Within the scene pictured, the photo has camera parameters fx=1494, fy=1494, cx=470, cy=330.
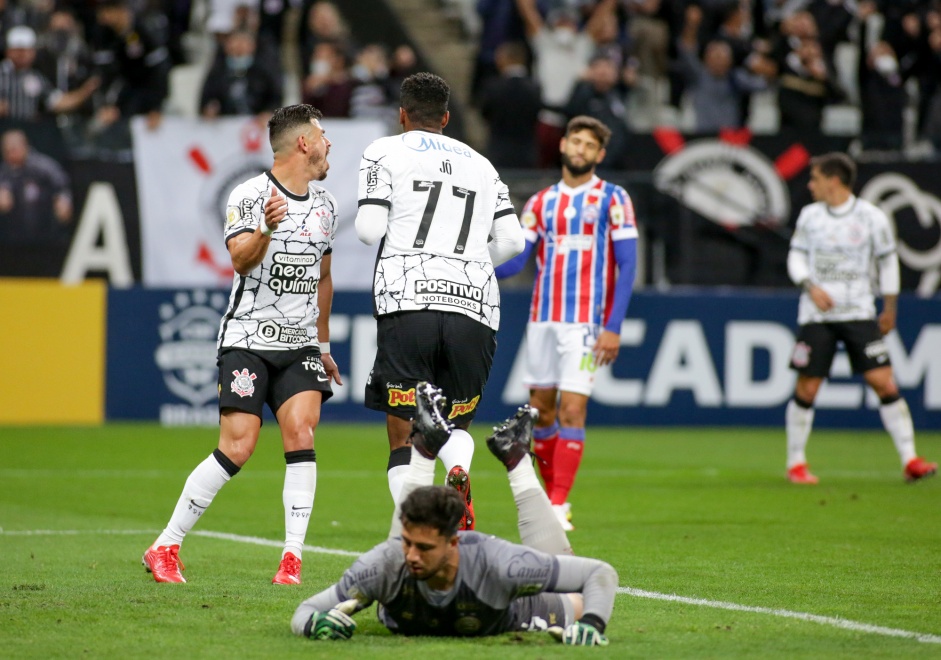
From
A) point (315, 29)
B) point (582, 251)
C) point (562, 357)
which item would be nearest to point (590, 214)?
point (582, 251)

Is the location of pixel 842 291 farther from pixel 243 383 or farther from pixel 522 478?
pixel 522 478

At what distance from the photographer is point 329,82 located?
62.8 feet

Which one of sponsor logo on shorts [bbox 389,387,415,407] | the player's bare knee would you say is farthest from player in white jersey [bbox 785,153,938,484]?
the player's bare knee

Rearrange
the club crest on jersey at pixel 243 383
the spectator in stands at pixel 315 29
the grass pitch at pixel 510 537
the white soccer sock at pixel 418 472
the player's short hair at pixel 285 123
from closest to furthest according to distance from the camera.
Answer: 1. the grass pitch at pixel 510 537
2. the white soccer sock at pixel 418 472
3. the club crest on jersey at pixel 243 383
4. the player's short hair at pixel 285 123
5. the spectator in stands at pixel 315 29

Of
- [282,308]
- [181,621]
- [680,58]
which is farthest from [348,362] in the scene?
[181,621]

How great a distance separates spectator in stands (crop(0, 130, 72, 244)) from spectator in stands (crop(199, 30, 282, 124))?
6.78ft

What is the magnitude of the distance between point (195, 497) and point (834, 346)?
6956 mm

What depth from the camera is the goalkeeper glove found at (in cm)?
541

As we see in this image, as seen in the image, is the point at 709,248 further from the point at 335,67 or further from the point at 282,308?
the point at 282,308

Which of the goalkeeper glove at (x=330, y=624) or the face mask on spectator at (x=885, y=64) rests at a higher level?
the face mask on spectator at (x=885, y=64)

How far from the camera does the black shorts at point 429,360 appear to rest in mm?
6641

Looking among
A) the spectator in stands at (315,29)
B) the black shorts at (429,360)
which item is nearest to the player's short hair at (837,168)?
the black shorts at (429,360)

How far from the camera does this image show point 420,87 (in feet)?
22.3

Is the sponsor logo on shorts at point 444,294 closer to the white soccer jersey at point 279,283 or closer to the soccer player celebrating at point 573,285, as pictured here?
the white soccer jersey at point 279,283
